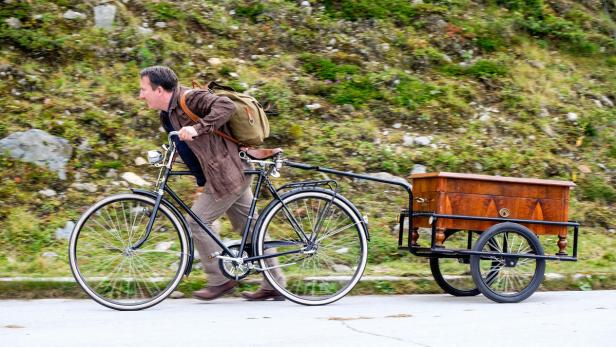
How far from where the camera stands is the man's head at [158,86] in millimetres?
6527

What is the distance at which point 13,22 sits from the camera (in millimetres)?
11102

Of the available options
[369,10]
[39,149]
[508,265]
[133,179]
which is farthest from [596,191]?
[39,149]

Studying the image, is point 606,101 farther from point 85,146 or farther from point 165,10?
point 85,146

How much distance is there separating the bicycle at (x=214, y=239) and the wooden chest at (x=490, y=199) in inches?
28.5

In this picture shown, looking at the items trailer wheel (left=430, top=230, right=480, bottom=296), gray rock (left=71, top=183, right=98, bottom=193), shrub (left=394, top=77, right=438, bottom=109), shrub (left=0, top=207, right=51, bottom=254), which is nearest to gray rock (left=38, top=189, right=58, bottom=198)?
gray rock (left=71, top=183, right=98, bottom=193)

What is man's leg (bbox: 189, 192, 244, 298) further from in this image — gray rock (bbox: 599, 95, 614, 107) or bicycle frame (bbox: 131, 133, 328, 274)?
gray rock (bbox: 599, 95, 614, 107)

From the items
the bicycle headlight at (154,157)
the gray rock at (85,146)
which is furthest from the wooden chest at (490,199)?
the gray rock at (85,146)

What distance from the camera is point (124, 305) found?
6.45 meters

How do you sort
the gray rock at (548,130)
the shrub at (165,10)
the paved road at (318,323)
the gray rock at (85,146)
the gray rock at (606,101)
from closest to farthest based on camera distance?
the paved road at (318,323), the gray rock at (85,146), the gray rock at (548,130), the shrub at (165,10), the gray rock at (606,101)

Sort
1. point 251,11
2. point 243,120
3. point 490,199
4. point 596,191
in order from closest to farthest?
point 243,120 → point 490,199 → point 596,191 → point 251,11

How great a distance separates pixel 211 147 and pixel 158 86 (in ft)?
2.01

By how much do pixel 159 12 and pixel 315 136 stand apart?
3.22m

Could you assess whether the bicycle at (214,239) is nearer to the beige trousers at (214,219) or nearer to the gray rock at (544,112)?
the beige trousers at (214,219)

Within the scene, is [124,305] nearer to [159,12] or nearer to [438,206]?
[438,206]
